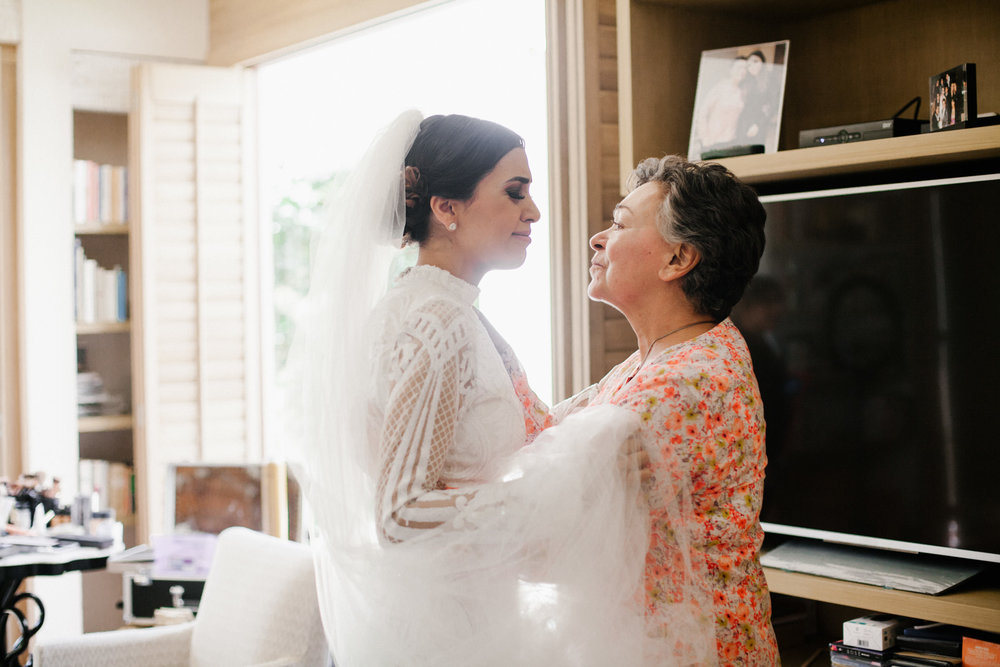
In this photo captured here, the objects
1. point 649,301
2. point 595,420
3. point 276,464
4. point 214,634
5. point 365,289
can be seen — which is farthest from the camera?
point 276,464

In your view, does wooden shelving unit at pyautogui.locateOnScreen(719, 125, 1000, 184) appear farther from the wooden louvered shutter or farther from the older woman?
the wooden louvered shutter

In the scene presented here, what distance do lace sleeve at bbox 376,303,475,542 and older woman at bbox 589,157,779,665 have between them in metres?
0.29

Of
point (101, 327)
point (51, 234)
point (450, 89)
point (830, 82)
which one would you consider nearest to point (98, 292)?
point (101, 327)

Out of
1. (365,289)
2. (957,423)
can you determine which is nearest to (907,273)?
(957,423)

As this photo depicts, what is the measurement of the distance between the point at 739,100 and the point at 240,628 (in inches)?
72.6

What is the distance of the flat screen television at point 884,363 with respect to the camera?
6.46 ft

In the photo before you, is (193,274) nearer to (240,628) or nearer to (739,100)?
(240,628)

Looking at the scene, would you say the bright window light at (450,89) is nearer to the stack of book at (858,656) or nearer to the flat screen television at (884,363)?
the flat screen television at (884,363)

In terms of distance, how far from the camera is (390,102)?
4.50m

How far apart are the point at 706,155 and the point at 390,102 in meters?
2.51

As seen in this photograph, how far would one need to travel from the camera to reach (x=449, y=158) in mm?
1591

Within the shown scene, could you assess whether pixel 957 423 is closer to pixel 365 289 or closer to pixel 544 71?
pixel 365 289

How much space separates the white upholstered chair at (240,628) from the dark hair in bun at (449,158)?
123cm

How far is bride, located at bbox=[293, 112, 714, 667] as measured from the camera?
140 cm
